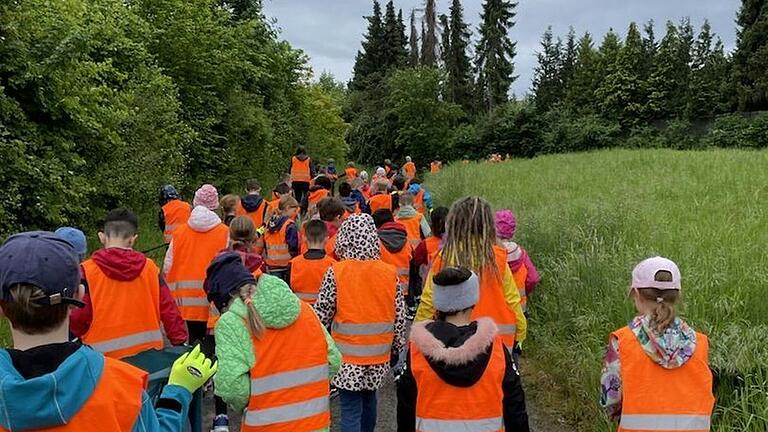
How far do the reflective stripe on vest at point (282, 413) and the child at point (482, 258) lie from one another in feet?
3.49

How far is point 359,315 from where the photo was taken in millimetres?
4801

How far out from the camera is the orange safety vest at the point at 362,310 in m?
4.80

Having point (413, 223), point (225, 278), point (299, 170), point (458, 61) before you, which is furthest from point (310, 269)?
point (458, 61)

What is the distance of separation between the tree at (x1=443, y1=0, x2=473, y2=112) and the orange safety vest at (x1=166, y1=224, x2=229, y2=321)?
190 ft

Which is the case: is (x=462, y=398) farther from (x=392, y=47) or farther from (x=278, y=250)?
(x=392, y=47)

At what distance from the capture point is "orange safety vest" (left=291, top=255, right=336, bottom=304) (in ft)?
19.3

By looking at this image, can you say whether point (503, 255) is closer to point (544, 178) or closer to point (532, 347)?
point (532, 347)

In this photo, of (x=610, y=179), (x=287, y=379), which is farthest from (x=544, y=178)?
(x=287, y=379)

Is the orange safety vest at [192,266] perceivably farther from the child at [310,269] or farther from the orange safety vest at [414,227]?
the orange safety vest at [414,227]

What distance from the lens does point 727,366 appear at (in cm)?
467

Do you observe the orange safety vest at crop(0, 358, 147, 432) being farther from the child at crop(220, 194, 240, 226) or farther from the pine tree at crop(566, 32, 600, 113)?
the pine tree at crop(566, 32, 600, 113)

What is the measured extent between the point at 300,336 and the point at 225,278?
0.68m

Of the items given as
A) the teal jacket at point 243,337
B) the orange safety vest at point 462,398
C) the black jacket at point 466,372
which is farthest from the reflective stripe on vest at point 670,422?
the teal jacket at point 243,337

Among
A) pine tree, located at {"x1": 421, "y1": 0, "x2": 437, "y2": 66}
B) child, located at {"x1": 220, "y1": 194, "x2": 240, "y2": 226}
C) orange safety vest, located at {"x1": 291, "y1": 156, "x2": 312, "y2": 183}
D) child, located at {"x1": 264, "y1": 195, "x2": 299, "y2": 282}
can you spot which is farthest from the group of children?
pine tree, located at {"x1": 421, "y1": 0, "x2": 437, "y2": 66}
